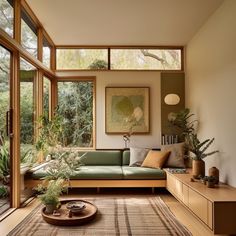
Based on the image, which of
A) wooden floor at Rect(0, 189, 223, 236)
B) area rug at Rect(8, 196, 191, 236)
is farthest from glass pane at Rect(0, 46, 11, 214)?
area rug at Rect(8, 196, 191, 236)

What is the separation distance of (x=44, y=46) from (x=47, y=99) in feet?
3.58

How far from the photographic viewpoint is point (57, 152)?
12.8 ft

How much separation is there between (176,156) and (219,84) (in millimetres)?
1748

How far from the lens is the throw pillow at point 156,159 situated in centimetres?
510

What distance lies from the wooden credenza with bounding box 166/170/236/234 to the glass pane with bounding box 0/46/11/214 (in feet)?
8.33

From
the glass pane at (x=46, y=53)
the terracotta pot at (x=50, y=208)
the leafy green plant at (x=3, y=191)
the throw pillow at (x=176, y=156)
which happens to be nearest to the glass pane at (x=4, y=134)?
the leafy green plant at (x=3, y=191)

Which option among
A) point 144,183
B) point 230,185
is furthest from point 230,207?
point 144,183

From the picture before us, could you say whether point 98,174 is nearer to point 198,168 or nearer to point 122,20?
point 198,168

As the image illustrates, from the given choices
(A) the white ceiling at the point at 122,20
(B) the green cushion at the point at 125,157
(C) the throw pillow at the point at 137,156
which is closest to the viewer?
(A) the white ceiling at the point at 122,20

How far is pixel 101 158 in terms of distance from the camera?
223 inches

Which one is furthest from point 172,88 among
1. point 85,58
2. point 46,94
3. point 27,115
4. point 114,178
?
point 27,115

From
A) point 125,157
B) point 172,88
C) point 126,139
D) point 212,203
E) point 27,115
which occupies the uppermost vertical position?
point 172,88

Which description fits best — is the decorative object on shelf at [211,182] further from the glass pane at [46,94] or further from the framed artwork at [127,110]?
the glass pane at [46,94]

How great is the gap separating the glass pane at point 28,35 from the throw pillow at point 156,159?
286cm
